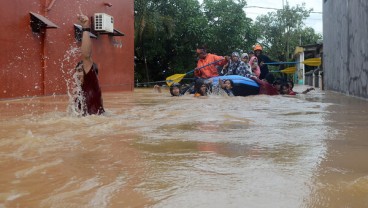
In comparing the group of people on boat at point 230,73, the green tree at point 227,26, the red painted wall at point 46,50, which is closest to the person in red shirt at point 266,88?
the group of people on boat at point 230,73

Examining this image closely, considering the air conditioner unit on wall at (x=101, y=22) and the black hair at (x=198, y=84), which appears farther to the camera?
the air conditioner unit on wall at (x=101, y=22)

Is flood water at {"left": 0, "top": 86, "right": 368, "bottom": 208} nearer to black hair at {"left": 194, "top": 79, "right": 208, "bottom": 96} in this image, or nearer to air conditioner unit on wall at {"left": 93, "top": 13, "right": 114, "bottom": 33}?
black hair at {"left": 194, "top": 79, "right": 208, "bottom": 96}

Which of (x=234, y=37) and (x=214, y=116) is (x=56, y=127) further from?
(x=234, y=37)

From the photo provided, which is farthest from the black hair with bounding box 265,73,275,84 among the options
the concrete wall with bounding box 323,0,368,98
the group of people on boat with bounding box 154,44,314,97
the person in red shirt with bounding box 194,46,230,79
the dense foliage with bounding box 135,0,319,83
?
the dense foliage with bounding box 135,0,319,83

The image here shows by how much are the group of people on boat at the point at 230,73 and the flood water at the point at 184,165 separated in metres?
5.31

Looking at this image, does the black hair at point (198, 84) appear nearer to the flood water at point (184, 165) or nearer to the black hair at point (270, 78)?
the black hair at point (270, 78)

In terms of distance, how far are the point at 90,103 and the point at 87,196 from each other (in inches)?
122

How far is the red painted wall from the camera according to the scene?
8.80m

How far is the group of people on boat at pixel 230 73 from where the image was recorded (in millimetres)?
9422

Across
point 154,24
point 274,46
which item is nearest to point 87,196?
point 154,24

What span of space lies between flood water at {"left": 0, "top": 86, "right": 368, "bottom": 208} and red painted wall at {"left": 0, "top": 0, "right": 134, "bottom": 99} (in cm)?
521

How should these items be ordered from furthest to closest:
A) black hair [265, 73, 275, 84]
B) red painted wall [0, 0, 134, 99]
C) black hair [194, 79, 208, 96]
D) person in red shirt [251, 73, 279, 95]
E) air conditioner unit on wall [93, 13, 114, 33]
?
air conditioner unit on wall [93, 13, 114, 33], black hair [265, 73, 275, 84], person in red shirt [251, 73, 279, 95], black hair [194, 79, 208, 96], red painted wall [0, 0, 134, 99]

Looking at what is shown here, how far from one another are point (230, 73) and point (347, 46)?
106 inches

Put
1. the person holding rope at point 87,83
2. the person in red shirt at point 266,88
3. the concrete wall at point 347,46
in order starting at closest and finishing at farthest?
the person holding rope at point 87,83, the concrete wall at point 347,46, the person in red shirt at point 266,88
